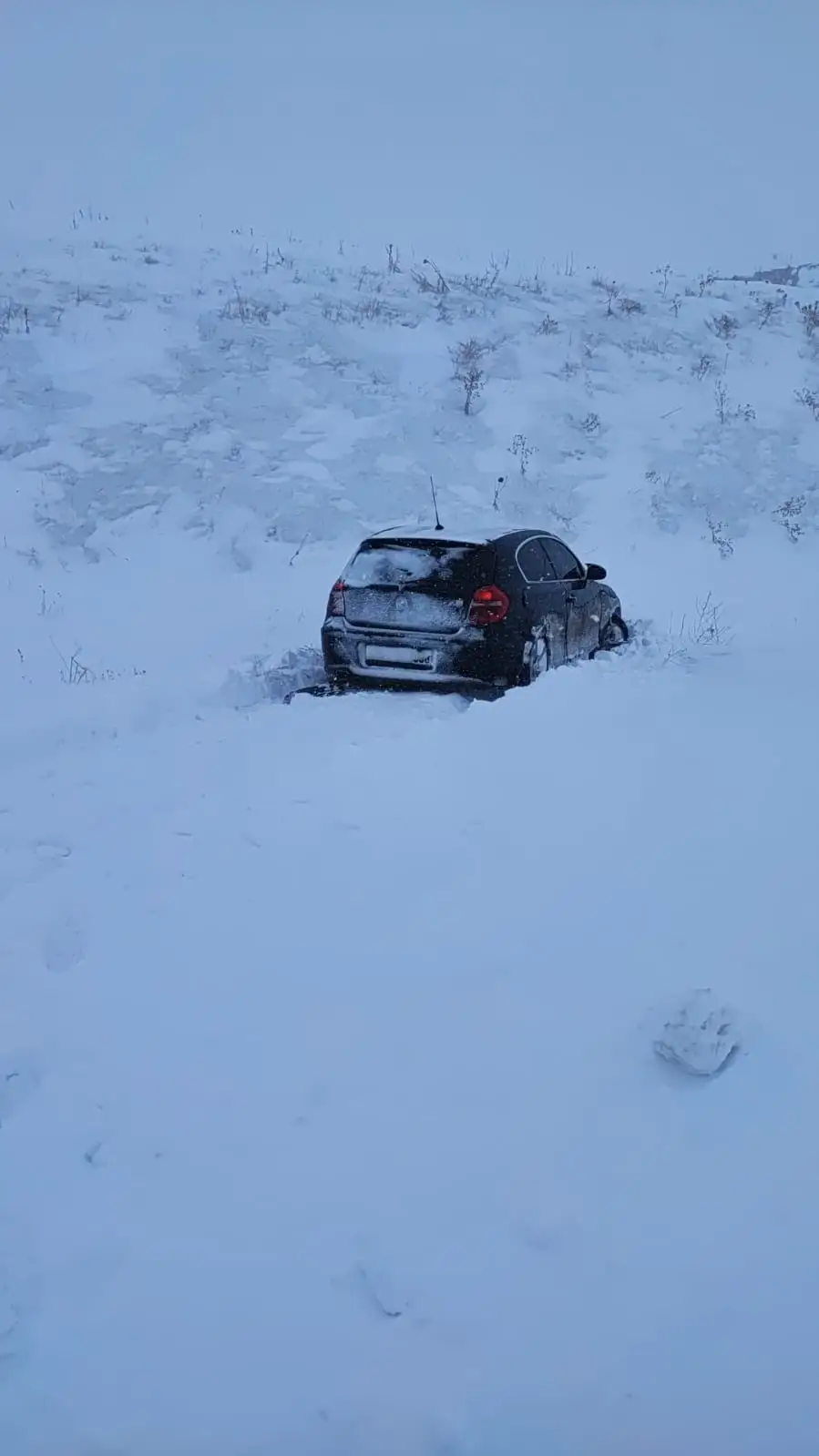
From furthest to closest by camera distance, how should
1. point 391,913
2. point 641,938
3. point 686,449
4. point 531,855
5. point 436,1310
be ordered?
point 686,449
point 531,855
point 391,913
point 641,938
point 436,1310

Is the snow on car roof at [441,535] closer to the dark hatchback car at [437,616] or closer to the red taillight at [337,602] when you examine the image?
the dark hatchback car at [437,616]

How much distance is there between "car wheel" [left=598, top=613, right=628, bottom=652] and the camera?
9.07 m

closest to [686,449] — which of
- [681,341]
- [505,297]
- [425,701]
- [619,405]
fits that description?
[619,405]

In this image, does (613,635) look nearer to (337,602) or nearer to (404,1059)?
(337,602)

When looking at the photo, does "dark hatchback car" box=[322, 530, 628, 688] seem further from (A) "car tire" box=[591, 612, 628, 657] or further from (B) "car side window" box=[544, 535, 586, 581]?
(A) "car tire" box=[591, 612, 628, 657]

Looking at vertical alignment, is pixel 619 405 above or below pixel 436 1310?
above

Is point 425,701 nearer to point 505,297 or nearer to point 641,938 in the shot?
point 641,938

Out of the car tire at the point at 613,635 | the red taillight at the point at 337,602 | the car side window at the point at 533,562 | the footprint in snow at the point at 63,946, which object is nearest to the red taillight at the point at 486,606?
the car side window at the point at 533,562

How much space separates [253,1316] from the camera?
231 centimetres

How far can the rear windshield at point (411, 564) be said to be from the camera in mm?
6801

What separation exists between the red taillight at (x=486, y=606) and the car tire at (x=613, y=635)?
7.68 feet

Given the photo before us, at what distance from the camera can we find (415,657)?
682cm

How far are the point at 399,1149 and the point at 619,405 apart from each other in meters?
15.9

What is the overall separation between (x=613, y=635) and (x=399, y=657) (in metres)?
3.40
